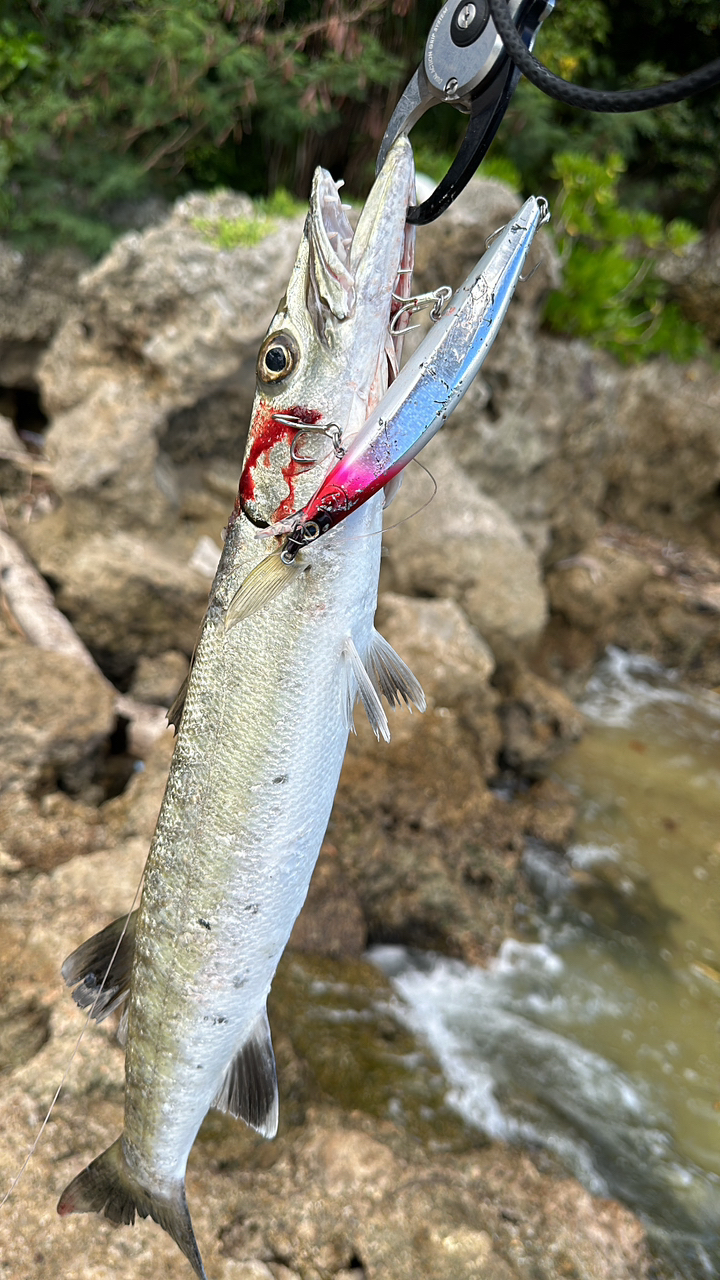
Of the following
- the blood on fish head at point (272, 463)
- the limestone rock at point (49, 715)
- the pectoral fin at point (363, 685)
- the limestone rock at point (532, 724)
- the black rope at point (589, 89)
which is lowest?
the limestone rock at point (532, 724)

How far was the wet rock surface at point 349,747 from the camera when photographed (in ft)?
7.45

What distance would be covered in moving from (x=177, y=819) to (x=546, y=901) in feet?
12.6

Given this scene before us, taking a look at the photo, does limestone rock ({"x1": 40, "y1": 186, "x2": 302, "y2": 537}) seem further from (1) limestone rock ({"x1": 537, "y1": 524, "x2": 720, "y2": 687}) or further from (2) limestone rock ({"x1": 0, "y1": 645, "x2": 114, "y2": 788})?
(1) limestone rock ({"x1": 537, "y1": 524, "x2": 720, "y2": 687})

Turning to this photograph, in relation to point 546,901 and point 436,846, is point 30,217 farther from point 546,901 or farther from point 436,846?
point 546,901

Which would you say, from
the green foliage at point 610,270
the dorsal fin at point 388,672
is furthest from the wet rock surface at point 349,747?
the green foliage at point 610,270

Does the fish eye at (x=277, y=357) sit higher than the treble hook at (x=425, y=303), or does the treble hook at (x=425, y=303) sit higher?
the treble hook at (x=425, y=303)

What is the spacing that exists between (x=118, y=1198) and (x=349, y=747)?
98.0 inches

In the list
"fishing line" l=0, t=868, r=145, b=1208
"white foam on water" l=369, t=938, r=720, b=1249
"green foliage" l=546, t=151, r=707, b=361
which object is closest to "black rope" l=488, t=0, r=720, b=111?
"fishing line" l=0, t=868, r=145, b=1208

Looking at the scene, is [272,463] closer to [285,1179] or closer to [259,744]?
[259,744]

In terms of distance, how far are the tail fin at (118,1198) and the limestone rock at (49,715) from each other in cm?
181

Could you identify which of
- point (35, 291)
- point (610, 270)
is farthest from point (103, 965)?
point (610, 270)

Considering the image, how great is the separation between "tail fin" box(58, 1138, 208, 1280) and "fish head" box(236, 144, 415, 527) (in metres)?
1.70

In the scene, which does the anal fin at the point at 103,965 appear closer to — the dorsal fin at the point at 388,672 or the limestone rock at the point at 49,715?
the dorsal fin at the point at 388,672

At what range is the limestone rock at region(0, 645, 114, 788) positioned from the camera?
3430 mm
